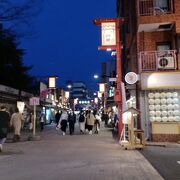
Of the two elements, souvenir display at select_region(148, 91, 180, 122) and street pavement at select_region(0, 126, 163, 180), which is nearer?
street pavement at select_region(0, 126, 163, 180)

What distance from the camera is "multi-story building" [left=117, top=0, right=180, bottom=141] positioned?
22.6 metres

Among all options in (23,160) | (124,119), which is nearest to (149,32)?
(124,119)

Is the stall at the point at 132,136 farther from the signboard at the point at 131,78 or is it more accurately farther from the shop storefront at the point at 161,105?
the signboard at the point at 131,78

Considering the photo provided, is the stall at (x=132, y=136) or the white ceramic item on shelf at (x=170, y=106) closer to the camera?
the stall at (x=132, y=136)

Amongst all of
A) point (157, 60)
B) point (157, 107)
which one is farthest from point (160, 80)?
Answer: point (157, 107)

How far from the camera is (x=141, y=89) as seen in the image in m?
23.0

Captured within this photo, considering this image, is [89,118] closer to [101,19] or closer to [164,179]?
[101,19]

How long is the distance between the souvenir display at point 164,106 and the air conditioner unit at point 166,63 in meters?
1.61

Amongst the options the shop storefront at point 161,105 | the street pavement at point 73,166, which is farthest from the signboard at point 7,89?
the street pavement at point 73,166

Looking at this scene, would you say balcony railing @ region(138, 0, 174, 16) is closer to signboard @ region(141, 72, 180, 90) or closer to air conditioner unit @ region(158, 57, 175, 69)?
air conditioner unit @ region(158, 57, 175, 69)

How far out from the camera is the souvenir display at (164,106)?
75.6ft

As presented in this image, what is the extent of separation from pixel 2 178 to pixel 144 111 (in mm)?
14515

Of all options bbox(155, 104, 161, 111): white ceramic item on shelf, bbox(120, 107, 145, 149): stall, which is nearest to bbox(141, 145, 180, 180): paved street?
bbox(120, 107, 145, 149): stall

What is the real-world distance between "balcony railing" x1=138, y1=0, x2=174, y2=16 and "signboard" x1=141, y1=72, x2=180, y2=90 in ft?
13.5
